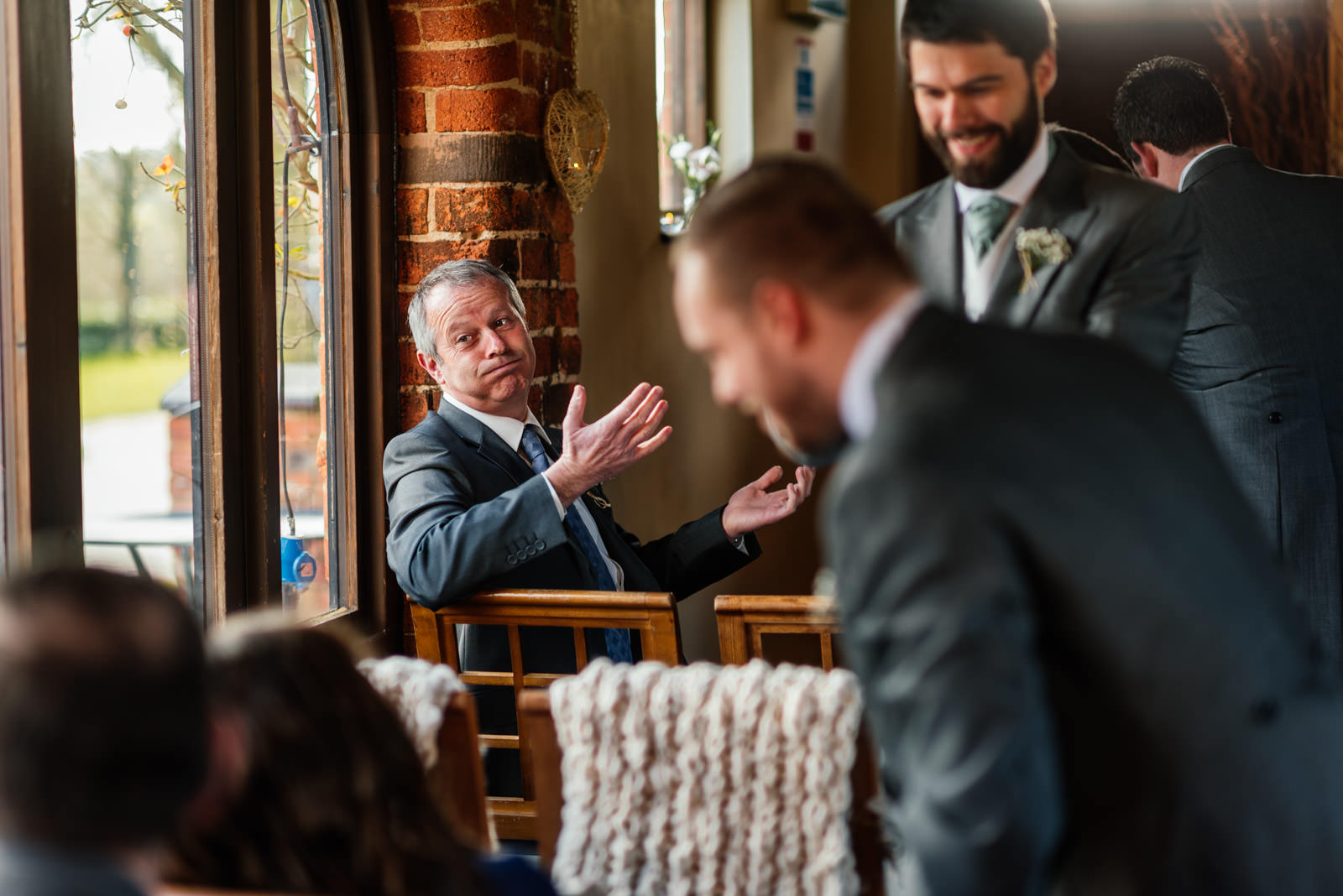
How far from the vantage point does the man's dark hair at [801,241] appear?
1.09 meters

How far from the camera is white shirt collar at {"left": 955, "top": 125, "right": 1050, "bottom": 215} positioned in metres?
1.45

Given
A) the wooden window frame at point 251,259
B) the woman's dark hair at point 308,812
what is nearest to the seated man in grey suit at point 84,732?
the woman's dark hair at point 308,812

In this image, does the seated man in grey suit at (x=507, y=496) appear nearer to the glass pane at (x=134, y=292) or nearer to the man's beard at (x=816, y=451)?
the glass pane at (x=134, y=292)

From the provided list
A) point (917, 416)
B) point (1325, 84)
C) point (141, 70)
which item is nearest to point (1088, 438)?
point (917, 416)

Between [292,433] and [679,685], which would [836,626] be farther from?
[292,433]

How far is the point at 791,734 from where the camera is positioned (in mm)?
1340

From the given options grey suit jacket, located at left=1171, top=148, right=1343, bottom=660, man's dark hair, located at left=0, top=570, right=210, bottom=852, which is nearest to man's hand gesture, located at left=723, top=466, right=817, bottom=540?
grey suit jacket, located at left=1171, top=148, right=1343, bottom=660

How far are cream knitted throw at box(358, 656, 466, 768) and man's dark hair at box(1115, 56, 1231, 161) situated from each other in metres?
1.87

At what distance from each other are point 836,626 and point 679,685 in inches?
18.8

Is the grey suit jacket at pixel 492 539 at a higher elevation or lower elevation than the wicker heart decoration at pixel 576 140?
lower

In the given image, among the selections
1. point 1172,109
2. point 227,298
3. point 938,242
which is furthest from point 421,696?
point 1172,109

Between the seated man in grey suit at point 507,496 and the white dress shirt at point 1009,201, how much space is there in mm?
866

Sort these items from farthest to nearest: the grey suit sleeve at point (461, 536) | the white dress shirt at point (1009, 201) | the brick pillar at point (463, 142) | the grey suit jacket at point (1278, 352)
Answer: the brick pillar at point (463, 142), the grey suit jacket at point (1278, 352), the grey suit sleeve at point (461, 536), the white dress shirt at point (1009, 201)

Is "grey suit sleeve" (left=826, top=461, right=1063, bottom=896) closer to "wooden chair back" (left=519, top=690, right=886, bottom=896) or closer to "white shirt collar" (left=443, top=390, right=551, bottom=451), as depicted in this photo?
"wooden chair back" (left=519, top=690, right=886, bottom=896)
